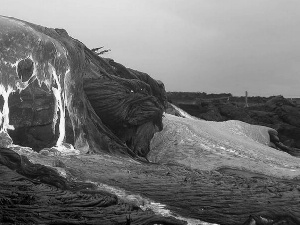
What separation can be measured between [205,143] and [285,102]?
17.6 metres

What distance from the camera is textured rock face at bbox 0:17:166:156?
8.43 metres

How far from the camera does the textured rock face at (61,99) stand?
27.7ft

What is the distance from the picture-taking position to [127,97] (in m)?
10.2

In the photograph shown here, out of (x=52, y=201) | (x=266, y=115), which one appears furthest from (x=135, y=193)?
(x=266, y=115)

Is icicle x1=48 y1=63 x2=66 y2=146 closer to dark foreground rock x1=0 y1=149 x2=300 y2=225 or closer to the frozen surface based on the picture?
dark foreground rock x1=0 y1=149 x2=300 y2=225

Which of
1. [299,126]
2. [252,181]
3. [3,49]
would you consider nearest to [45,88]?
[3,49]

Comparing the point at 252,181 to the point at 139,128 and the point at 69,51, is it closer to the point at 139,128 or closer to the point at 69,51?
the point at 139,128

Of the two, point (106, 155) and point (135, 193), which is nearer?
point (135, 193)

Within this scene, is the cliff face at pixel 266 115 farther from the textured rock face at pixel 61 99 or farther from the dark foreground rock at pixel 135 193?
the dark foreground rock at pixel 135 193

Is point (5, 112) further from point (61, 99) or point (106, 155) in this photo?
point (106, 155)

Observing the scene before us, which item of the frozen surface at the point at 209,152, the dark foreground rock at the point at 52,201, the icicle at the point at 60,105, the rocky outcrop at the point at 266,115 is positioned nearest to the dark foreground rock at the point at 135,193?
the dark foreground rock at the point at 52,201

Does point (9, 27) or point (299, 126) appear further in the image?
point (299, 126)

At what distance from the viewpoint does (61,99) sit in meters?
8.97

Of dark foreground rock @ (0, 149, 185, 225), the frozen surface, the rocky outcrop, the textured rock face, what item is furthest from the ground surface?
the rocky outcrop
